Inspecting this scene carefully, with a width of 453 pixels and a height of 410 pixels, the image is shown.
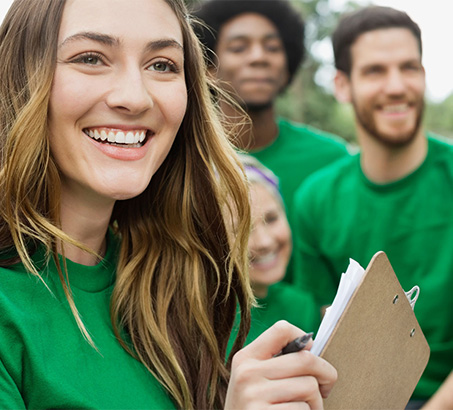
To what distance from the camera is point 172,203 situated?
1.93 meters

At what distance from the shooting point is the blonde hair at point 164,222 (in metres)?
1.54

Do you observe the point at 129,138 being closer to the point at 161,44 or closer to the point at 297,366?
the point at 161,44

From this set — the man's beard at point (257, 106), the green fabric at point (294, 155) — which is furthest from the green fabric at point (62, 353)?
the man's beard at point (257, 106)

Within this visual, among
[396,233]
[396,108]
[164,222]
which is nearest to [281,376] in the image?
[164,222]

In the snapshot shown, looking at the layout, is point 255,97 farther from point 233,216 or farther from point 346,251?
point 233,216

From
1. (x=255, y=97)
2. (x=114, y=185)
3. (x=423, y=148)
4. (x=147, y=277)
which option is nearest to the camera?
(x=114, y=185)

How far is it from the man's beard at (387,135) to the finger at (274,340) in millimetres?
2385

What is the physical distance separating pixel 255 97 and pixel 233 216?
2.50 m

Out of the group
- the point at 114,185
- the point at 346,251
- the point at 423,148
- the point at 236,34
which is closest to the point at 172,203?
the point at 114,185

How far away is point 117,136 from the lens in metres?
1.60

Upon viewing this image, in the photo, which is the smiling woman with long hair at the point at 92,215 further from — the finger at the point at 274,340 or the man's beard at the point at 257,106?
the man's beard at the point at 257,106

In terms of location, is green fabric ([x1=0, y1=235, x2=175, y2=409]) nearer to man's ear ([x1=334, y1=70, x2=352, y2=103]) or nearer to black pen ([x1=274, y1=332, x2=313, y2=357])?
black pen ([x1=274, y1=332, x2=313, y2=357])

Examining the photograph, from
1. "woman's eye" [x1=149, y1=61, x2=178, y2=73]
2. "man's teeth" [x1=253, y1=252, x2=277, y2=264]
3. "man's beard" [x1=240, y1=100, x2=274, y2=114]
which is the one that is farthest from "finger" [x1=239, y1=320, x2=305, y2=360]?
"man's beard" [x1=240, y1=100, x2=274, y2=114]

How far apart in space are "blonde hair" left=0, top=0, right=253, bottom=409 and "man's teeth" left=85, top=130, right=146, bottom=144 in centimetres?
11
